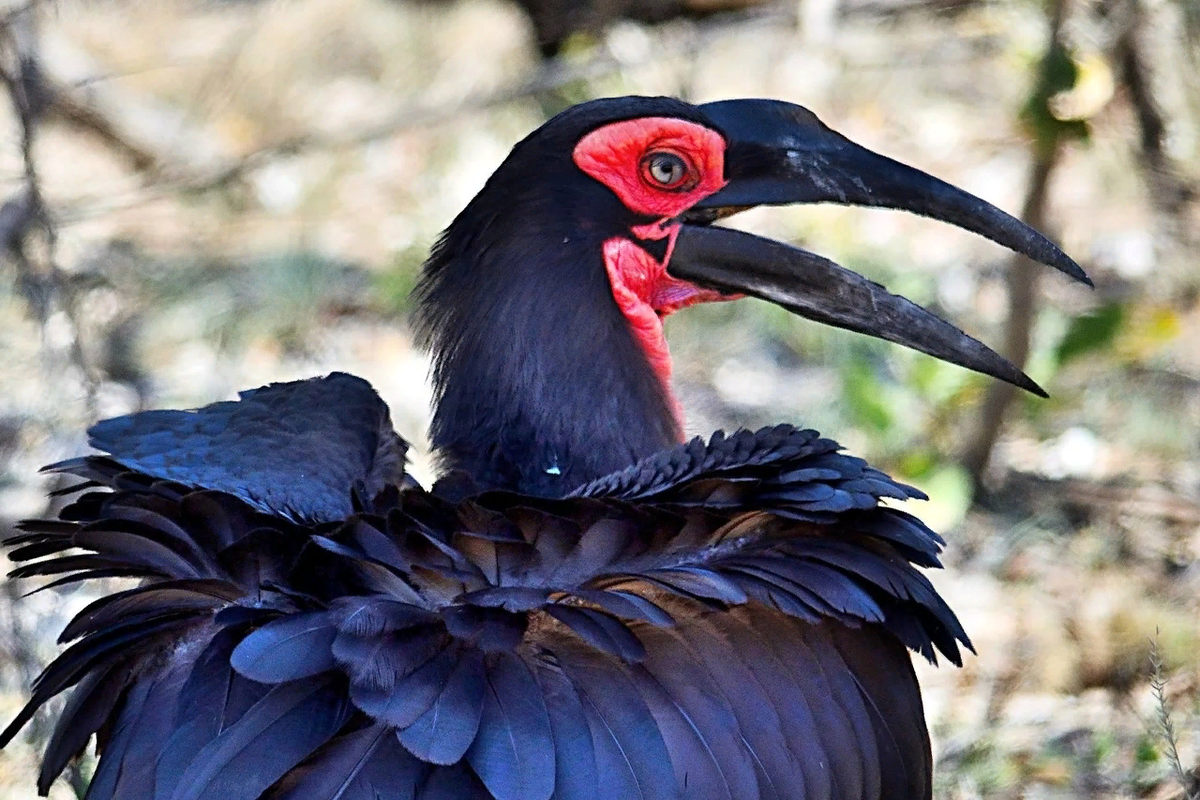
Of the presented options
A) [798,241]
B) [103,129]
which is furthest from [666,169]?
[103,129]

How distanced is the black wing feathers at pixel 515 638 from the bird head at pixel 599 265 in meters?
0.37

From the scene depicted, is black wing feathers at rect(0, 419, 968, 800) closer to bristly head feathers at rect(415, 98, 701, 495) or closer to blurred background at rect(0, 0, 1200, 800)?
bristly head feathers at rect(415, 98, 701, 495)

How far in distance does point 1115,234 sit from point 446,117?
2.90 meters

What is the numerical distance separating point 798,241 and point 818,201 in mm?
3501

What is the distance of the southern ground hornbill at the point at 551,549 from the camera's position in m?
2.31

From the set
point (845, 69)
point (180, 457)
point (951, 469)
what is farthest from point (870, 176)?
point (845, 69)

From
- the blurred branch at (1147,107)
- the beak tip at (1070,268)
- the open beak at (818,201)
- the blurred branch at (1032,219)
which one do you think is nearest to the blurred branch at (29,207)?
the open beak at (818,201)

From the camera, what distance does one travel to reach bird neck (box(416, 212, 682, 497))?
10.4ft

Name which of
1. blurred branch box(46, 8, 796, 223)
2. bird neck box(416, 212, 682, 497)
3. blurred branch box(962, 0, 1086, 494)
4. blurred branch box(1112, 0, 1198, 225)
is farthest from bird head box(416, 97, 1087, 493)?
blurred branch box(46, 8, 796, 223)

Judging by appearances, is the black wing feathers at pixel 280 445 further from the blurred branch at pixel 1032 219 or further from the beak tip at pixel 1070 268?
the blurred branch at pixel 1032 219

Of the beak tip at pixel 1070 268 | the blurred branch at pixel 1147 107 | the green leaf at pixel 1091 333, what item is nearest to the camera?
the beak tip at pixel 1070 268

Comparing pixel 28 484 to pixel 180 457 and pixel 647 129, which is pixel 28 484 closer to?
pixel 180 457

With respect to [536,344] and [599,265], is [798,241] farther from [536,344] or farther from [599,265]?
[536,344]

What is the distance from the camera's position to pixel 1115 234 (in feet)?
22.6
